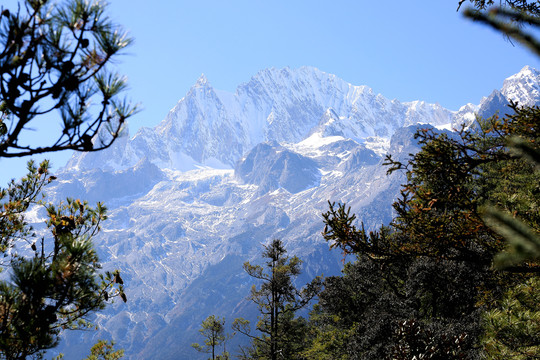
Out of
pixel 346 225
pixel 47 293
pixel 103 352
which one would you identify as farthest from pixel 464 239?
pixel 103 352

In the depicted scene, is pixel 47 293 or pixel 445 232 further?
pixel 445 232

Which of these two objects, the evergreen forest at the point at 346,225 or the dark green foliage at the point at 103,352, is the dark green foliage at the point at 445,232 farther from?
the dark green foliage at the point at 103,352

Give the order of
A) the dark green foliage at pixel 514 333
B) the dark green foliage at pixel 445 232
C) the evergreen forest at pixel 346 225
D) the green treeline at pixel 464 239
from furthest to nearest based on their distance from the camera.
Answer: the dark green foliage at pixel 514 333, the dark green foliage at pixel 445 232, the green treeline at pixel 464 239, the evergreen forest at pixel 346 225

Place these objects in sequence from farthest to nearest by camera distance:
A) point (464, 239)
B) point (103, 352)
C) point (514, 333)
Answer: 1. point (514, 333)
2. point (103, 352)
3. point (464, 239)

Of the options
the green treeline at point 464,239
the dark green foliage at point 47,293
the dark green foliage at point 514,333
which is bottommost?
the dark green foliage at point 514,333

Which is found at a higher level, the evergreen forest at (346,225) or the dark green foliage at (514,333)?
the evergreen forest at (346,225)

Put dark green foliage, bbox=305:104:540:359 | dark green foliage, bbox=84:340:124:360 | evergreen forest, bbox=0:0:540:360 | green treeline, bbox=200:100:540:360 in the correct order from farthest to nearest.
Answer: dark green foliage, bbox=84:340:124:360 → dark green foliage, bbox=305:104:540:359 → green treeline, bbox=200:100:540:360 → evergreen forest, bbox=0:0:540:360

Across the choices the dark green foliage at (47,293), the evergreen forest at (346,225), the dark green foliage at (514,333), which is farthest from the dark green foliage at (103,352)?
the dark green foliage at (514,333)

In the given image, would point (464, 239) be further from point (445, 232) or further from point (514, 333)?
point (514, 333)

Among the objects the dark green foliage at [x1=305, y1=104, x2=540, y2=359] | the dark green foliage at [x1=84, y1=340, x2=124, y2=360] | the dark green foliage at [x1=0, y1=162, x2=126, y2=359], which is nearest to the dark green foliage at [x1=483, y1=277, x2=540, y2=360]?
the dark green foliage at [x1=305, y1=104, x2=540, y2=359]

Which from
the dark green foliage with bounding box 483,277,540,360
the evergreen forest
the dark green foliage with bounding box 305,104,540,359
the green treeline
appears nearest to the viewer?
the evergreen forest

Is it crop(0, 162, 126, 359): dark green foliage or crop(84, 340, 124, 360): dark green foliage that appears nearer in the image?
crop(0, 162, 126, 359): dark green foliage

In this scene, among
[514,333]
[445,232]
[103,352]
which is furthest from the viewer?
[514,333]

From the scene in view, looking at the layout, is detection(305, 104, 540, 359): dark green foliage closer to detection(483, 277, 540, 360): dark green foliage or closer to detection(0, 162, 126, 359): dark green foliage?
detection(483, 277, 540, 360): dark green foliage
